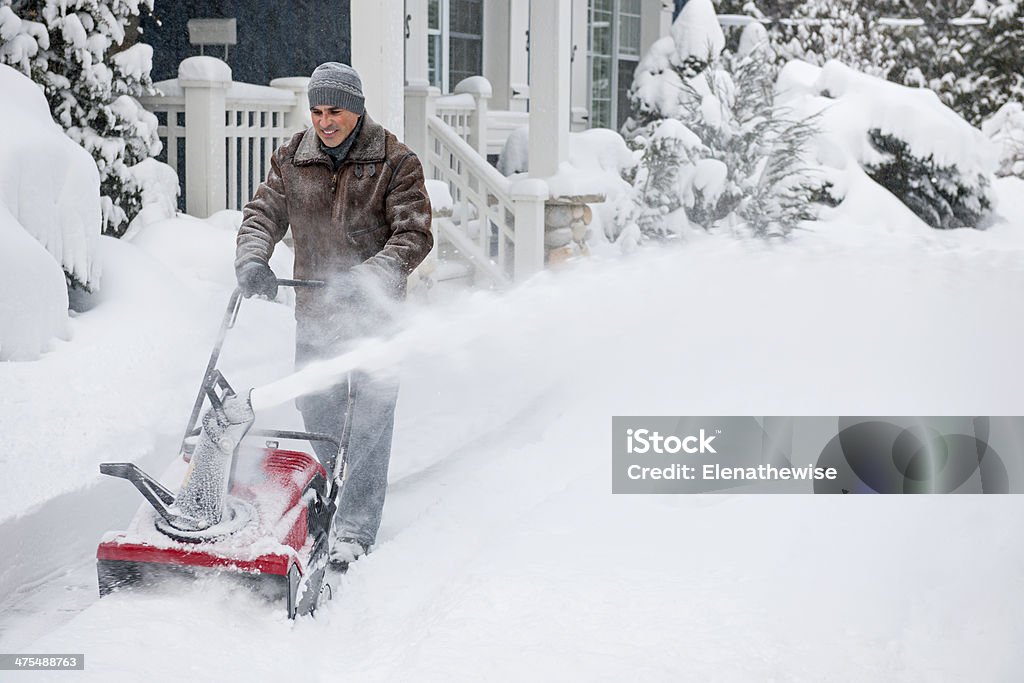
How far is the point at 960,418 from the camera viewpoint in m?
5.62

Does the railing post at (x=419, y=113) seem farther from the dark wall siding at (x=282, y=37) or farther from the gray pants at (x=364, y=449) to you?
the gray pants at (x=364, y=449)

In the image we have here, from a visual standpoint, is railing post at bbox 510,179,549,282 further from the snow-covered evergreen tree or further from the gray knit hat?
the gray knit hat

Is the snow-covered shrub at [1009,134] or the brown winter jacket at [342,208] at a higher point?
the snow-covered shrub at [1009,134]

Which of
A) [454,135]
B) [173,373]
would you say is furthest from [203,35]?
[173,373]

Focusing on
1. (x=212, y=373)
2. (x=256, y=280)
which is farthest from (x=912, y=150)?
(x=212, y=373)

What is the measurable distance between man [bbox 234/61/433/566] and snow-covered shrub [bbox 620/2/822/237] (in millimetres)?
7347

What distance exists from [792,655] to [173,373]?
3.28 metres

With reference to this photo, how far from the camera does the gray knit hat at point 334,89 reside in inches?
148

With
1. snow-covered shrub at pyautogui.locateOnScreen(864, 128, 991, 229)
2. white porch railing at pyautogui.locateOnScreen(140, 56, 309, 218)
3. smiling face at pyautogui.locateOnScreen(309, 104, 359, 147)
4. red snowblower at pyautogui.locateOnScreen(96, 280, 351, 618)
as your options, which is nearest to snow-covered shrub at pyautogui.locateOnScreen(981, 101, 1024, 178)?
snow-covered shrub at pyautogui.locateOnScreen(864, 128, 991, 229)

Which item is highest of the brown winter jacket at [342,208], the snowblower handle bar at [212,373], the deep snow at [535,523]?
the brown winter jacket at [342,208]

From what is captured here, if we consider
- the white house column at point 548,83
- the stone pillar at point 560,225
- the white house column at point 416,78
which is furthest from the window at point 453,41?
the stone pillar at point 560,225

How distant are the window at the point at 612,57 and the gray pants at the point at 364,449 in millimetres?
11302

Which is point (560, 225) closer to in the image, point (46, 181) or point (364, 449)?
point (46, 181)

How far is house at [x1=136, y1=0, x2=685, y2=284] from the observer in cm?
725
